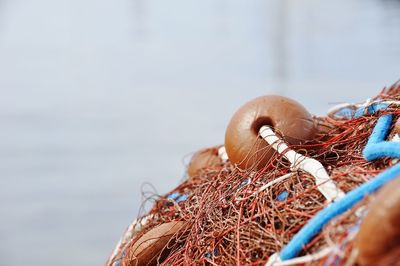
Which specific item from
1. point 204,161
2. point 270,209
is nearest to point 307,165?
point 270,209

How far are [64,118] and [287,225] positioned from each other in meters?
9.71

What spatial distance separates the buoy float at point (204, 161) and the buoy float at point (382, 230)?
1.38 m

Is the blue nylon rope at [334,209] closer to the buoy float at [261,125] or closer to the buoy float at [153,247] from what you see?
the buoy float at [261,125]

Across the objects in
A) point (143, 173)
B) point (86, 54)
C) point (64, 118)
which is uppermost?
point (86, 54)

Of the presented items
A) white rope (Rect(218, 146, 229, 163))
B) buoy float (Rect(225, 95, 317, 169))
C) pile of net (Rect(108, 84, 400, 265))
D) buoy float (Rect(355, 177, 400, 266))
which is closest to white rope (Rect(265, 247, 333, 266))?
pile of net (Rect(108, 84, 400, 265))

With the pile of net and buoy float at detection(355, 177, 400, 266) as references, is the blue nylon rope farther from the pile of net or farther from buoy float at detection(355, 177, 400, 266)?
buoy float at detection(355, 177, 400, 266)

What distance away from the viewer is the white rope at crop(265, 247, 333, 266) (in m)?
1.41

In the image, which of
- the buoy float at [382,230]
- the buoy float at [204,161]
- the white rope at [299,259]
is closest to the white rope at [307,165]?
the white rope at [299,259]

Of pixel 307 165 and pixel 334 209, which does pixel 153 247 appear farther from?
pixel 334 209

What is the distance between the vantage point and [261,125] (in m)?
2.18

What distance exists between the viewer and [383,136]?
73.4 inches

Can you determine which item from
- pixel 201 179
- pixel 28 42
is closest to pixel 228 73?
pixel 28 42

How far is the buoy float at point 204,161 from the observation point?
268cm

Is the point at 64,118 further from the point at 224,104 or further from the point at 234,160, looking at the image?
the point at 234,160
